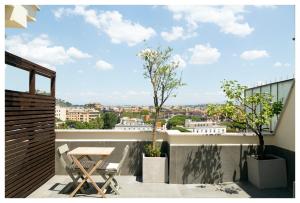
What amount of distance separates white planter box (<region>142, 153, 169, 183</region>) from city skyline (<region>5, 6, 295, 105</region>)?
121 centimetres

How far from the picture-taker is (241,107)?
21.1 ft

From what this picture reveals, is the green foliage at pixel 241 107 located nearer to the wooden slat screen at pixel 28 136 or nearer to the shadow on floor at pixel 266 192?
the shadow on floor at pixel 266 192

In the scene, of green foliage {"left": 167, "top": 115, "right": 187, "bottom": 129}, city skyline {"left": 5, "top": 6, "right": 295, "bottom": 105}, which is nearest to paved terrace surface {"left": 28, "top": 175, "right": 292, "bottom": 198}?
city skyline {"left": 5, "top": 6, "right": 295, "bottom": 105}

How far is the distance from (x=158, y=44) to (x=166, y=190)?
313cm

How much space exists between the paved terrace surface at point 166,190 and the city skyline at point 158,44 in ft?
5.53

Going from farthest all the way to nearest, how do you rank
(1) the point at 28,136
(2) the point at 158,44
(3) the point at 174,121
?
1. (3) the point at 174,121
2. (2) the point at 158,44
3. (1) the point at 28,136

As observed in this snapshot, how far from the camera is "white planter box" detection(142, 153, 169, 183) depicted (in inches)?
257

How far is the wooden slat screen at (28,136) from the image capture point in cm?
489

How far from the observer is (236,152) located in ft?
21.6

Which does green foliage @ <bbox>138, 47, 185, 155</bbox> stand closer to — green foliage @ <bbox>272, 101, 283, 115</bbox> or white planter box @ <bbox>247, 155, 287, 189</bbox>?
green foliage @ <bbox>272, 101, 283, 115</bbox>

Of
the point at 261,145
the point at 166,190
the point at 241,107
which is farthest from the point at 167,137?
the point at 261,145

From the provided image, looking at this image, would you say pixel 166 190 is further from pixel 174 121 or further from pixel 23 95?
pixel 174 121
